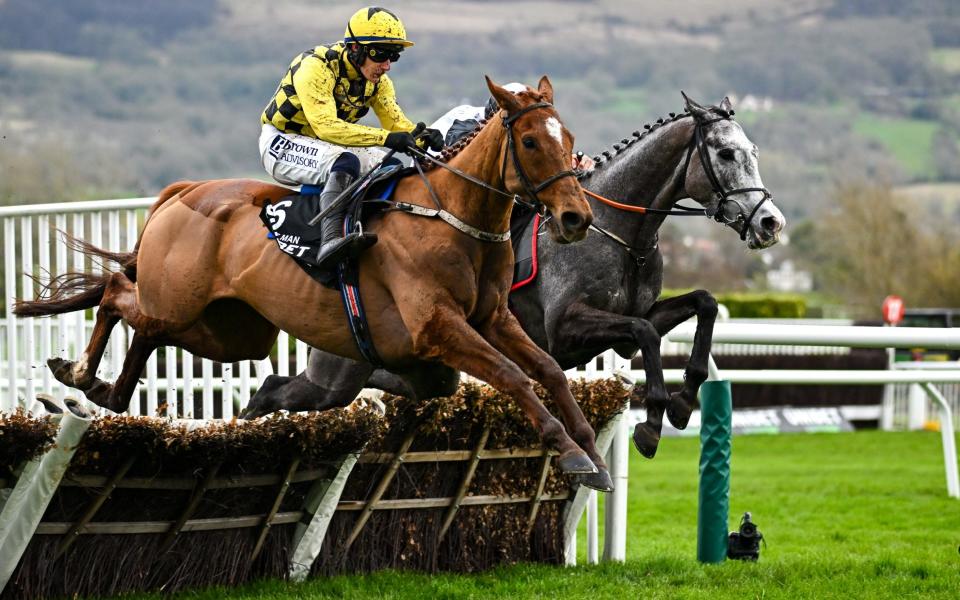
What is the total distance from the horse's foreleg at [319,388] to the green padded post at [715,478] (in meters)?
1.56

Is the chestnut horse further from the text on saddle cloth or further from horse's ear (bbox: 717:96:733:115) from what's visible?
horse's ear (bbox: 717:96:733:115)

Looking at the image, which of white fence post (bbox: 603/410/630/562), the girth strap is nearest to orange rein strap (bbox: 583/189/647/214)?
white fence post (bbox: 603/410/630/562)

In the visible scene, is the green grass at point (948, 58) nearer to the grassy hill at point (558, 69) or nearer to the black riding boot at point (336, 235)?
the grassy hill at point (558, 69)

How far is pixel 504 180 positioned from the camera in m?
4.86

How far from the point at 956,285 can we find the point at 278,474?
27596 mm

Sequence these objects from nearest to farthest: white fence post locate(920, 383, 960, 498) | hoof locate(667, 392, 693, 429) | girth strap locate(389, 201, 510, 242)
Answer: girth strap locate(389, 201, 510, 242), hoof locate(667, 392, 693, 429), white fence post locate(920, 383, 960, 498)

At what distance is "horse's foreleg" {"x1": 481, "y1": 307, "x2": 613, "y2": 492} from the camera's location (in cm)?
468

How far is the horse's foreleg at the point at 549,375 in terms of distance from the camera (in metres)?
4.68

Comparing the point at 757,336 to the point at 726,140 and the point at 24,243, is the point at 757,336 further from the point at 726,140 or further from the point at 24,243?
the point at 24,243

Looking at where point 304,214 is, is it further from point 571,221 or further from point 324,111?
point 571,221

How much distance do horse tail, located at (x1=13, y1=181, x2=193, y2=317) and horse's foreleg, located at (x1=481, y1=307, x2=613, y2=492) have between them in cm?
190

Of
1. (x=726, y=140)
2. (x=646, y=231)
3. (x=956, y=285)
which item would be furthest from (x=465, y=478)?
(x=956, y=285)

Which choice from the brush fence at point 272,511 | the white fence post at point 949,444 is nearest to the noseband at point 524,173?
the brush fence at point 272,511

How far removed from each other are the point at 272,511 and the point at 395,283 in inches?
39.8
